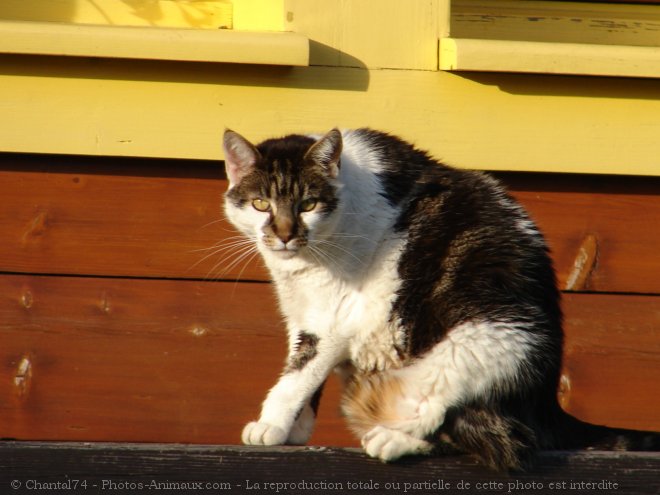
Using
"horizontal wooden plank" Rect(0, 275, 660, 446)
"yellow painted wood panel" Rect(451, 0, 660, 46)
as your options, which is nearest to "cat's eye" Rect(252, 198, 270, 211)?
"horizontal wooden plank" Rect(0, 275, 660, 446)

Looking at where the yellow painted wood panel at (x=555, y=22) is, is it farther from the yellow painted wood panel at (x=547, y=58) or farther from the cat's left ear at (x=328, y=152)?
the cat's left ear at (x=328, y=152)

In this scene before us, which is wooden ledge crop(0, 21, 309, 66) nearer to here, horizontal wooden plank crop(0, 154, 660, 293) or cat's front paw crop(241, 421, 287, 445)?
horizontal wooden plank crop(0, 154, 660, 293)

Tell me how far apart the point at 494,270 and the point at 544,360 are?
0.24 m

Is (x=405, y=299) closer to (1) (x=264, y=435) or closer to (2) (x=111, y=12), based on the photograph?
(1) (x=264, y=435)

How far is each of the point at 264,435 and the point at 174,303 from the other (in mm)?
968

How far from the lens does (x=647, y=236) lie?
347 centimetres

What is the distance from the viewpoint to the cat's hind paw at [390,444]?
2324mm

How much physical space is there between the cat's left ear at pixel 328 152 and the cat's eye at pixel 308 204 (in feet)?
0.26

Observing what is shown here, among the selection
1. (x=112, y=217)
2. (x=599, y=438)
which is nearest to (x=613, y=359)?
(x=599, y=438)

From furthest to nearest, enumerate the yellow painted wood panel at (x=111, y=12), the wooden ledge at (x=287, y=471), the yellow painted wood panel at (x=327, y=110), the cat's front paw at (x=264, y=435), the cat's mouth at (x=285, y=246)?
the yellow painted wood panel at (x=111, y=12) < the yellow painted wood panel at (x=327, y=110) < the cat's mouth at (x=285, y=246) < the cat's front paw at (x=264, y=435) < the wooden ledge at (x=287, y=471)

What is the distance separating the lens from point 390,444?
2.34 meters

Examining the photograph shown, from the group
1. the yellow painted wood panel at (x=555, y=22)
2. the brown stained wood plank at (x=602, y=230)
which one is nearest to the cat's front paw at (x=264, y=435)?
the brown stained wood plank at (x=602, y=230)

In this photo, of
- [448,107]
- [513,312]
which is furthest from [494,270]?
[448,107]

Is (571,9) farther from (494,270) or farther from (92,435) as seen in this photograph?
(92,435)
